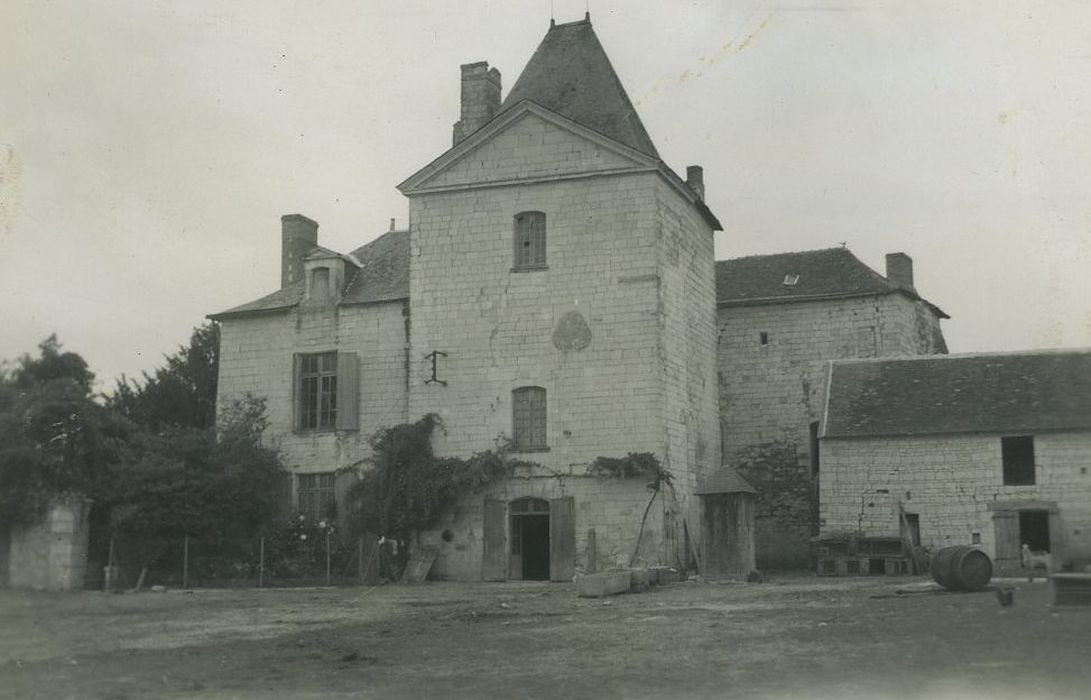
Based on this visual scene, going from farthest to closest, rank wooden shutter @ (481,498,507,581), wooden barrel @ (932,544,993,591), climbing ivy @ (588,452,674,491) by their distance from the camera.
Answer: wooden shutter @ (481,498,507,581)
climbing ivy @ (588,452,674,491)
wooden barrel @ (932,544,993,591)

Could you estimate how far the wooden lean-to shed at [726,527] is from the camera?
2195cm

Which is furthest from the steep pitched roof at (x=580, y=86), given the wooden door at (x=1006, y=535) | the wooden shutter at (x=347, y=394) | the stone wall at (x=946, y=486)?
the wooden door at (x=1006, y=535)

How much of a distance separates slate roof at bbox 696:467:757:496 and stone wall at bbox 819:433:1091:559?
4.16 meters

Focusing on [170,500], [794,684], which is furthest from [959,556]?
[170,500]

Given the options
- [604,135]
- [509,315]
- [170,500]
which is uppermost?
[604,135]

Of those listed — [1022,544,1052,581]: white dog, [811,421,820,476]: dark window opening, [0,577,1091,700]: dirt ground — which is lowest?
[0,577,1091,700]: dirt ground

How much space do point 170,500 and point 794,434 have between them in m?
16.3

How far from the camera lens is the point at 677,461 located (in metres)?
24.1

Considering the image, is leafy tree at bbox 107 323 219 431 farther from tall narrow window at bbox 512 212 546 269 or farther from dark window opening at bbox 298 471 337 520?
tall narrow window at bbox 512 212 546 269

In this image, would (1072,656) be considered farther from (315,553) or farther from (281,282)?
(281,282)

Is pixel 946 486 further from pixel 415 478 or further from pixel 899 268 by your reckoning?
pixel 415 478

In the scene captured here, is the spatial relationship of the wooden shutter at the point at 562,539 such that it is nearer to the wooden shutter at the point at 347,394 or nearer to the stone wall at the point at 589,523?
the stone wall at the point at 589,523

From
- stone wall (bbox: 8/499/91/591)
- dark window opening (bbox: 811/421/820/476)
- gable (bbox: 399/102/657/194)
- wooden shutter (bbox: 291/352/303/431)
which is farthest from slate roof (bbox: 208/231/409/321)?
dark window opening (bbox: 811/421/820/476)

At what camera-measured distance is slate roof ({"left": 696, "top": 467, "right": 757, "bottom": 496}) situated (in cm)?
2189
